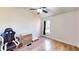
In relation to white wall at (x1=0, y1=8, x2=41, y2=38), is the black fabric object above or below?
below

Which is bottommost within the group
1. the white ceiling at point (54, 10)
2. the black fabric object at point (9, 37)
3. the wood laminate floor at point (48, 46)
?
the wood laminate floor at point (48, 46)

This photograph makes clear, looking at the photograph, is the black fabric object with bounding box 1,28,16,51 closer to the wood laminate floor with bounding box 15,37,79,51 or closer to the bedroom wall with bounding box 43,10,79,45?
the wood laminate floor with bounding box 15,37,79,51

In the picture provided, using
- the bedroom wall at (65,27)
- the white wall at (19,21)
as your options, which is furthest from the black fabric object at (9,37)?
the bedroom wall at (65,27)

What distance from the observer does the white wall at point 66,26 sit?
1.39 m

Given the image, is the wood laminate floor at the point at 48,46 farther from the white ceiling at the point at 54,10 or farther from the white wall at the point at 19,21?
the white ceiling at the point at 54,10

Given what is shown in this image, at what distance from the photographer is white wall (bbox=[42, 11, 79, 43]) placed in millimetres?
1391

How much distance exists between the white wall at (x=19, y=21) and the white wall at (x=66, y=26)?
25 centimetres

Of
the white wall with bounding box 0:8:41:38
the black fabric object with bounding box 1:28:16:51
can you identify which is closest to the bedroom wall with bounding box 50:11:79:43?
the white wall with bounding box 0:8:41:38

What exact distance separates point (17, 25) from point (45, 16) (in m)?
0.44

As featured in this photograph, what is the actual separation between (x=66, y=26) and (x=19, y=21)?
2.28 feet

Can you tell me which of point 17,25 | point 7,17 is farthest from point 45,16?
point 7,17

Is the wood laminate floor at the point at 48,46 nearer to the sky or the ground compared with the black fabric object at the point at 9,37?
nearer to the ground

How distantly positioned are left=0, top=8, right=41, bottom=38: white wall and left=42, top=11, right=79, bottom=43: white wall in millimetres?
246
